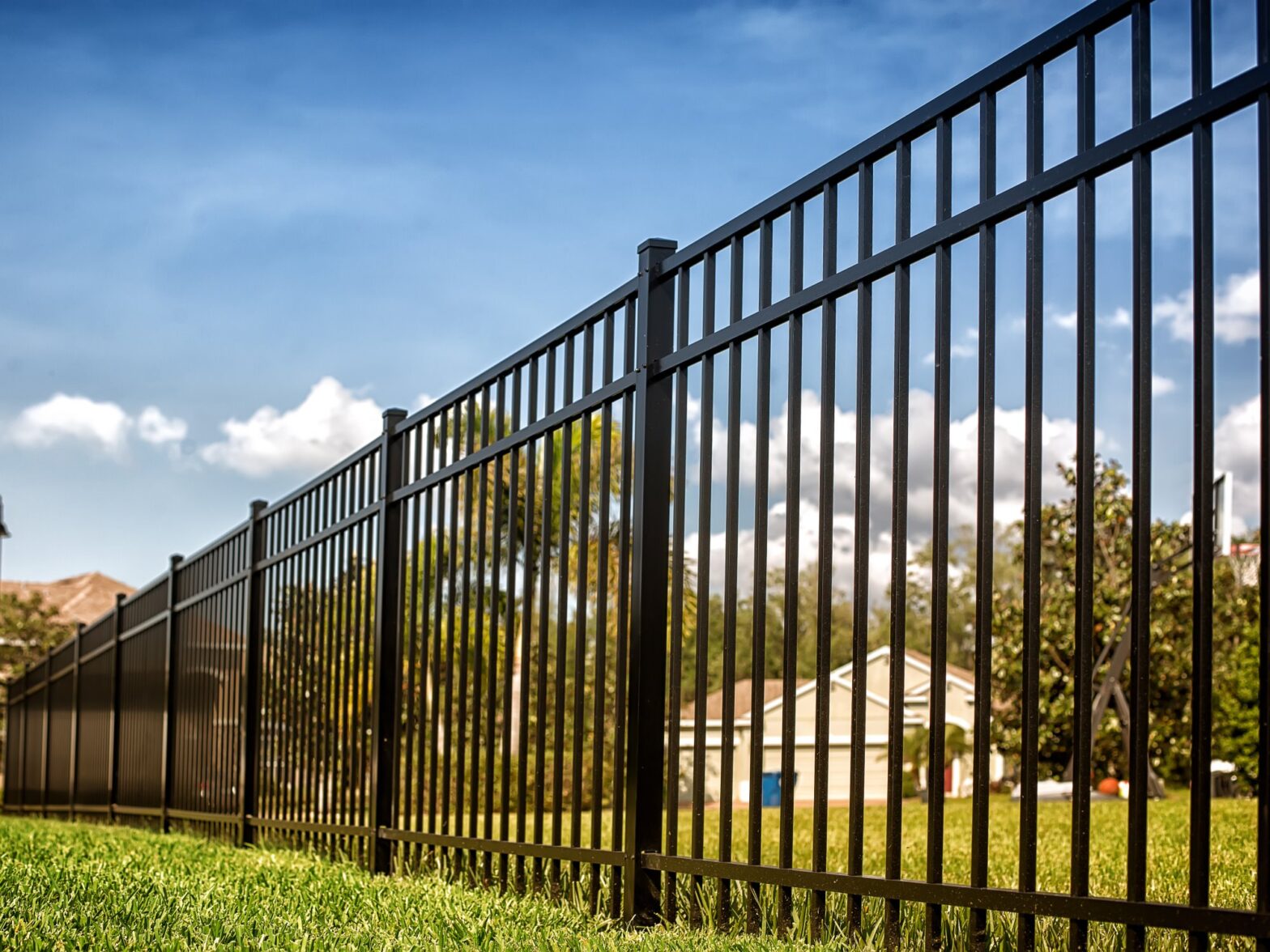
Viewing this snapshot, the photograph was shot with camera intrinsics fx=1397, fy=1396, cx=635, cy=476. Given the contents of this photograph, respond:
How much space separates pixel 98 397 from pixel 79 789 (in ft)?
245

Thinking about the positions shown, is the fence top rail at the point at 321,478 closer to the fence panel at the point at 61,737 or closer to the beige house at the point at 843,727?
the fence panel at the point at 61,737

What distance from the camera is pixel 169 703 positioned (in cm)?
1111

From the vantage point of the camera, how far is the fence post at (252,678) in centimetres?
875

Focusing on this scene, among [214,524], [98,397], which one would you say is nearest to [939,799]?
[214,524]

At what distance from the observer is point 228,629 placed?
966 cm

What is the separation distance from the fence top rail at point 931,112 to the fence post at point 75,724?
13.1 meters

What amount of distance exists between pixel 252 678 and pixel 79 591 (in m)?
40.7

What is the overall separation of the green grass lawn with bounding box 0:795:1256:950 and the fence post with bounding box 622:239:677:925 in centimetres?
26

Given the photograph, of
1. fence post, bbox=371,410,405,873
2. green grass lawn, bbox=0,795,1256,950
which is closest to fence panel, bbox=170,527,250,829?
green grass lawn, bbox=0,795,1256,950

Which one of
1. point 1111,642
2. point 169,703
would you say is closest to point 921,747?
point 1111,642

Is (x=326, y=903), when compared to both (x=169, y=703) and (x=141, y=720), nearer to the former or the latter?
(x=169, y=703)

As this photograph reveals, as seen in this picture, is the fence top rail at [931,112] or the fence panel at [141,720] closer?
the fence top rail at [931,112]

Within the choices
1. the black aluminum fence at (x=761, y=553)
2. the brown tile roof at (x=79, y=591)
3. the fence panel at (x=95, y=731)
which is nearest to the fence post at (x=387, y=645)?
the black aluminum fence at (x=761, y=553)

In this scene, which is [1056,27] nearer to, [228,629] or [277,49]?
[228,629]
